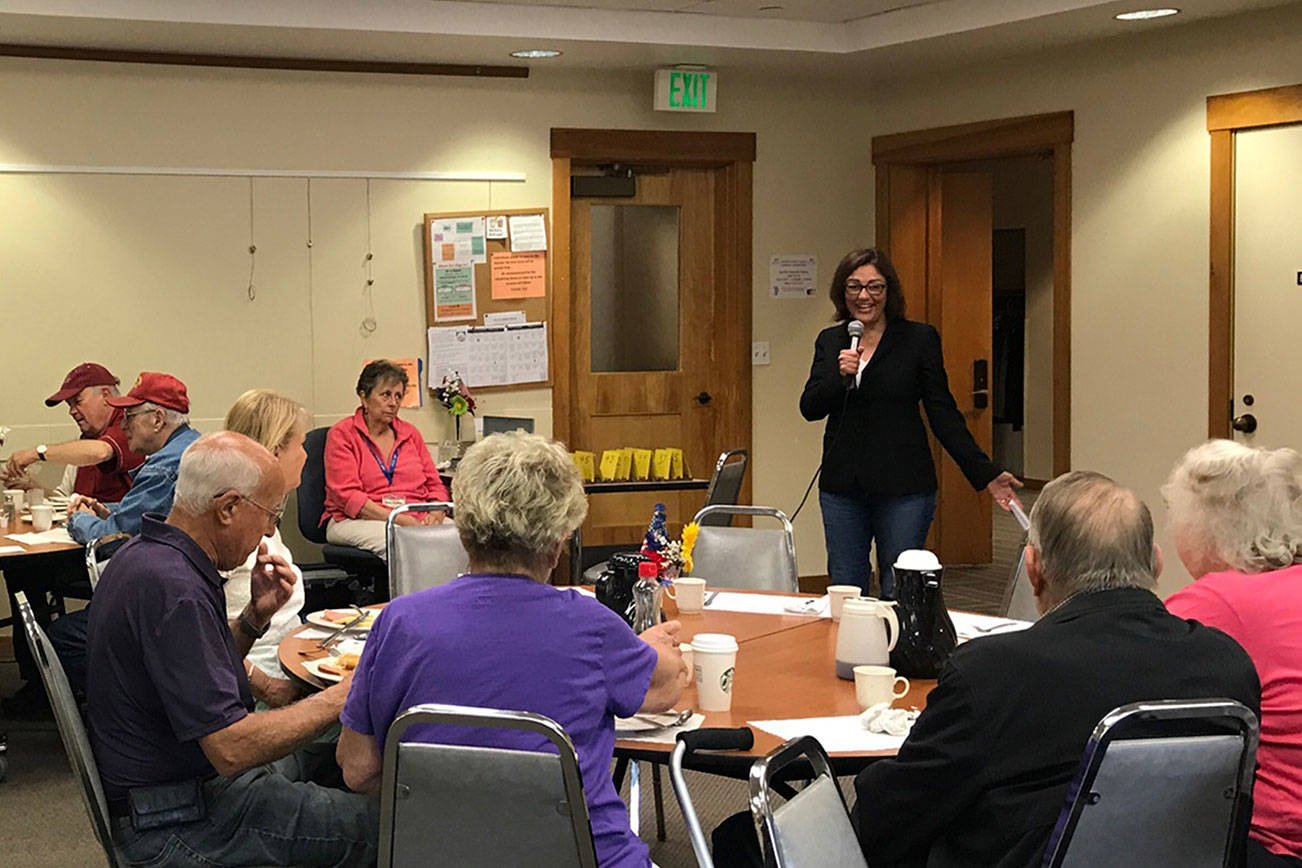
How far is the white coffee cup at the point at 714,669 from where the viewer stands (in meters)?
2.70

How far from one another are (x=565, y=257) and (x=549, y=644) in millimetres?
5140

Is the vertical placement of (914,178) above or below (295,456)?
above

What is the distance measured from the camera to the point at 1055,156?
6.83m

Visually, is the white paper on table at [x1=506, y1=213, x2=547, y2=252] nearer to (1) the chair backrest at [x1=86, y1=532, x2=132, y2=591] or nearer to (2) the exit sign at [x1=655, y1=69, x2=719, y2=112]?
(2) the exit sign at [x1=655, y1=69, x2=719, y2=112]

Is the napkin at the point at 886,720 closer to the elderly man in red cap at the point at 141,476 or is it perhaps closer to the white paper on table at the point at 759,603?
the white paper on table at the point at 759,603

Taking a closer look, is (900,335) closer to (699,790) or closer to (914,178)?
(699,790)

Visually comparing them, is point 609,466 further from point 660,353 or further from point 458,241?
point 458,241

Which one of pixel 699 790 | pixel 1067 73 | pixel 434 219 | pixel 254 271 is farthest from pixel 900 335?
pixel 254 271

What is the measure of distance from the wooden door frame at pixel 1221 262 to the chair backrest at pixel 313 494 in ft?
12.5

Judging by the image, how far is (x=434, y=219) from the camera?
693cm

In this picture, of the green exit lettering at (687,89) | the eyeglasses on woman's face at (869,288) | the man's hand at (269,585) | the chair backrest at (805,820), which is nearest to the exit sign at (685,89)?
the green exit lettering at (687,89)

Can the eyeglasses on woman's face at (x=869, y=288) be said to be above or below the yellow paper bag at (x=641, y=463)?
above

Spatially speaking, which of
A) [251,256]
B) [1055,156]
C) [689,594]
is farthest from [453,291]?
[689,594]

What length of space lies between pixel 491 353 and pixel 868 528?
2577 mm
